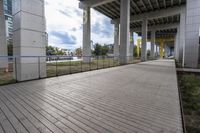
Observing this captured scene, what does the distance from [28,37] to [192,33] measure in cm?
1251

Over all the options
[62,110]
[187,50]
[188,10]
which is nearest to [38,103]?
[62,110]

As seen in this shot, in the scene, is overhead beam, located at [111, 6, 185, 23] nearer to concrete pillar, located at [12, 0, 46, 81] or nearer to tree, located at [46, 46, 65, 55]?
concrete pillar, located at [12, 0, 46, 81]

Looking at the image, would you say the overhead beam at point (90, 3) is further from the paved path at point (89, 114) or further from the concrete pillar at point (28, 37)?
the paved path at point (89, 114)

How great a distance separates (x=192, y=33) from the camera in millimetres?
11414

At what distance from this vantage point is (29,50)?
5.38m

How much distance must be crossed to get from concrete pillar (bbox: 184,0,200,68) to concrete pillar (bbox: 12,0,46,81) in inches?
462

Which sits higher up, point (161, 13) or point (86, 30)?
point (161, 13)

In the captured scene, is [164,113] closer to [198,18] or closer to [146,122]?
[146,122]

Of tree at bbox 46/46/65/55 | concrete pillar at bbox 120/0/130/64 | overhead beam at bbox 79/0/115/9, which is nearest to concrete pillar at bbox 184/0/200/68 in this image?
concrete pillar at bbox 120/0/130/64

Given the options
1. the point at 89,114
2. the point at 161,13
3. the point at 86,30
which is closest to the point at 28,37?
the point at 89,114

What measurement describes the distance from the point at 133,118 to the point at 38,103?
2004 millimetres

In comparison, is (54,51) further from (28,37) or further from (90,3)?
(28,37)

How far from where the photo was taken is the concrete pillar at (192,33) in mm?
11109

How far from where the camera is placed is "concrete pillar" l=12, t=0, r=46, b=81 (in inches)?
201
